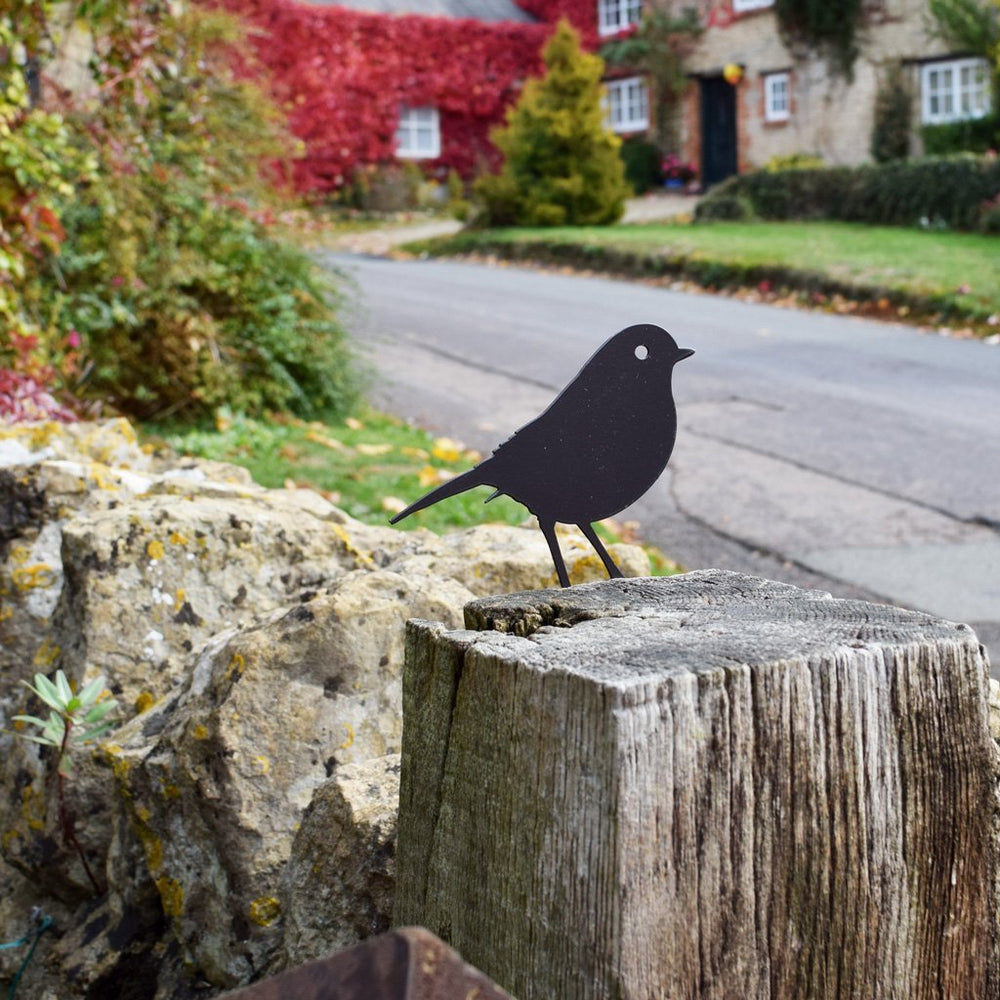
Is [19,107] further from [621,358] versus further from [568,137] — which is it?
[568,137]

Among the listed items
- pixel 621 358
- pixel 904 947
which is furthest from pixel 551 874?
pixel 621 358

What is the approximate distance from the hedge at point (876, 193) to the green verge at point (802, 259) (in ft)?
1.62

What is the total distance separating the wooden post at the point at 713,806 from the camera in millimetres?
1539

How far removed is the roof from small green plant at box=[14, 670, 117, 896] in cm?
2642

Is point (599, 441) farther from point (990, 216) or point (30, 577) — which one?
point (990, 216)

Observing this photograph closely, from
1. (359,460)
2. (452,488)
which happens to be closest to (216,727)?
(452,488)

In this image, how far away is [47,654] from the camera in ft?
9.87

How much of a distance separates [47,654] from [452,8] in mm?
27768

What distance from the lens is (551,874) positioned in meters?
1.60

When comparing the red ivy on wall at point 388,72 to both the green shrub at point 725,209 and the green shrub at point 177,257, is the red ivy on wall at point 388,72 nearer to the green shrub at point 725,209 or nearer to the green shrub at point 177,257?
the green shrub at point 725,209

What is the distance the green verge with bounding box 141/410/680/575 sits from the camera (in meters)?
5.82


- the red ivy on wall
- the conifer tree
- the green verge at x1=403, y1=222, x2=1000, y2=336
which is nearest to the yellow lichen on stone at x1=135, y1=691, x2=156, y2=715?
the green verge at x1=403, y1=222, x2=1000, y2=336

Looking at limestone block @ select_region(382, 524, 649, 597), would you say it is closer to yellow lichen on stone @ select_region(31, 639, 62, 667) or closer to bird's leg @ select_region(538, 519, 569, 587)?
bird's leg @ select_region(538, 519, 569, 587)

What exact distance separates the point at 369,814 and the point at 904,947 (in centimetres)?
85
